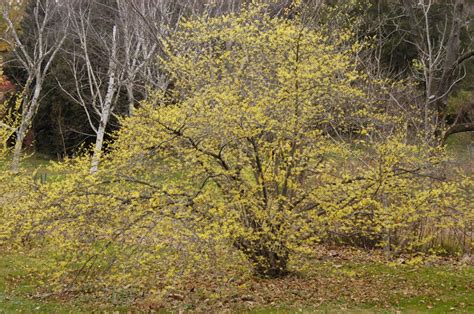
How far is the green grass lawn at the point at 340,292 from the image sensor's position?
756 cm

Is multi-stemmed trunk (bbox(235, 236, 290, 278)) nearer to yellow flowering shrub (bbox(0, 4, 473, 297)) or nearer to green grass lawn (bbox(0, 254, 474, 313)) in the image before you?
yellow flowering shrub (bbox(0, 4, 473, 297))

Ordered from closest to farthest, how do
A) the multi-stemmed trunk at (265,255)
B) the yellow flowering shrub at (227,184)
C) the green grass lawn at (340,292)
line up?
the yellow flowering shrub at (227,184), the green grass lawn at (340,292), the multi-stemmed trunk at (265,255)

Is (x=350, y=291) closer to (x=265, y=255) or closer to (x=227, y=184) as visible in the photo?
(x=265, y=255)

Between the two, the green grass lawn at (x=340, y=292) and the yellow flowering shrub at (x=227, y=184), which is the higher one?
the yellow flowering shrub at (x=227, y=184)

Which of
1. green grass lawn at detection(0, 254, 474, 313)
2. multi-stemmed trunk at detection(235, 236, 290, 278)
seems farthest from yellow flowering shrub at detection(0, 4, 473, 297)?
green grass lawn at detection(0, 254, 474, 313)

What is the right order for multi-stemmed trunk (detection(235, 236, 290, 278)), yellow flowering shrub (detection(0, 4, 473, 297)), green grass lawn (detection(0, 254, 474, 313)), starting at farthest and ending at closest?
multi-stemmed trunk (detection(235, 236, 290, 278)) → green grass lawn (detection(0, 254, 474, 313)) → yellow flowering shrub (detection(0, 4, 473, 297))

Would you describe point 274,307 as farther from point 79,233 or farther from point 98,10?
point 98,10

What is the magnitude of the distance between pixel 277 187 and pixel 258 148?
0.71 m

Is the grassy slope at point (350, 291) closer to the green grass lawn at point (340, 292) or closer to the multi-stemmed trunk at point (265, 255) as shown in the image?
the green grass lawn at point (340, 292)

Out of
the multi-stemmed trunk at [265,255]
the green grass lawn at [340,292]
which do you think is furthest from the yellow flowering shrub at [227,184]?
the green grass lawn at [340,292]

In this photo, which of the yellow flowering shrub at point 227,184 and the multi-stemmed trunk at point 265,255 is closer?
the yellow flowering shrub at point 227,184

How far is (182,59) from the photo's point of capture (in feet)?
27.1

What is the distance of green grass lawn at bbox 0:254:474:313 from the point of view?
756cm

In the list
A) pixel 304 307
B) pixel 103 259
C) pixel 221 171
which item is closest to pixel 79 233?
pixel 103 259
